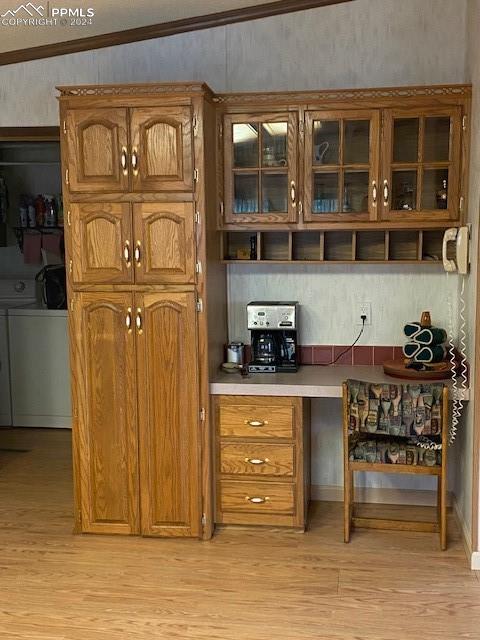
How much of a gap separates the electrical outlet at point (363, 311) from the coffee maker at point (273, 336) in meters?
0.39

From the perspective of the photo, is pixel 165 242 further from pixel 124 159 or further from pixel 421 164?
pixel 421 164

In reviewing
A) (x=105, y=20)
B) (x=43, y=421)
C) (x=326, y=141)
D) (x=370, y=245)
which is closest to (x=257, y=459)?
(x=370, y=245)

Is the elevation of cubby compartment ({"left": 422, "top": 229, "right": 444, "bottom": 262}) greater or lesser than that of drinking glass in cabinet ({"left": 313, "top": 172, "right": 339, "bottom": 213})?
lesser

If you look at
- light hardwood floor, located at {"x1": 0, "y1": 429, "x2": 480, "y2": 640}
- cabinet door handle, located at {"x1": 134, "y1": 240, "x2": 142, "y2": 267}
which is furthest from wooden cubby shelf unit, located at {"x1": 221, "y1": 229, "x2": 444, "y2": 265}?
light hardwood floor, located at {"x1": 0, "y1": 429, "x2": 480, "y2": 640}

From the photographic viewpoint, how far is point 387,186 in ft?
12.4

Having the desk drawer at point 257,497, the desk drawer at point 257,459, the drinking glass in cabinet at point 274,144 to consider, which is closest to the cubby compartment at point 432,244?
the drinking glass in cabinet at point 274,144

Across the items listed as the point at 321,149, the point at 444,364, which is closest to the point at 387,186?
the point at 321,149

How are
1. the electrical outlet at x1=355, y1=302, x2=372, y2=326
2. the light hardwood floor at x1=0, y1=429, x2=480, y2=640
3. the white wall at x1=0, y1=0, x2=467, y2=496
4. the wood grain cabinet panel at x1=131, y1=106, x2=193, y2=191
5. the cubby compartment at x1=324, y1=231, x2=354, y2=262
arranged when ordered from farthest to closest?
the electrical outlet at x1=355, y1=302, x2=372, y2=326
the cubby compartment at x1=324, y1=231, x2=354, y2=262
the white wall at x1=0, y1=0, x2=467, y2=496
the wood grain cabinet panel at x1=131, y1=106, x2=193, y2=191
the light hardwood floor at x1=0, y1=429, x2=480, y2=640

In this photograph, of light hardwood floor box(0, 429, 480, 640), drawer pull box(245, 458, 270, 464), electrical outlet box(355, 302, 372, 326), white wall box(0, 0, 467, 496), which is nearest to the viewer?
light hardwood floor box(0, 429, 480, 640)

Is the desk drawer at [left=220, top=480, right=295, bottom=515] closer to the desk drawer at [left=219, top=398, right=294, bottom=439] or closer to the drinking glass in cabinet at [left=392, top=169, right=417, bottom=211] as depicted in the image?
the desk drawer at [left=219, top=398, right=294, bottom=439]

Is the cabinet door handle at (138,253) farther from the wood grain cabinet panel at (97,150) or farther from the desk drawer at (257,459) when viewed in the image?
the desk drawer at (257,459)

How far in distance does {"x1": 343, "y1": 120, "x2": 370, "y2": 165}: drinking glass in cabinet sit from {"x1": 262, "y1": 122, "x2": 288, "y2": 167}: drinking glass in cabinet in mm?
315

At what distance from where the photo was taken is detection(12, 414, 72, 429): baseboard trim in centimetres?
580

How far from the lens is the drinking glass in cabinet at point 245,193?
3896 millimetres
